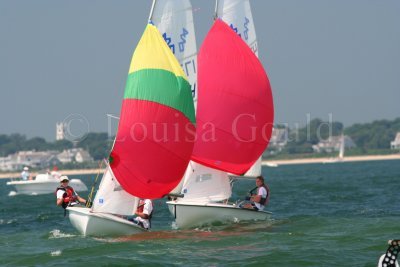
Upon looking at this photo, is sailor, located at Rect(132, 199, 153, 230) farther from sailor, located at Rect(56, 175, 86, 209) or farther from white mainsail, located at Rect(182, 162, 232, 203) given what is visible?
white mainsail, located at Rect(182, 162, 232, 203)

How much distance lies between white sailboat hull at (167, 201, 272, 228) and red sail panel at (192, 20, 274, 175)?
1462mm

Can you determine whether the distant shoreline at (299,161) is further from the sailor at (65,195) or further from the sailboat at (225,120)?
the sailor at (65,195)

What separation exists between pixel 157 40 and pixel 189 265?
710 centimetres

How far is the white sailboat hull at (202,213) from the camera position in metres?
25.3

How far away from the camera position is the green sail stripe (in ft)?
77.6

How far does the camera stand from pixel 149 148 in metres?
23.4

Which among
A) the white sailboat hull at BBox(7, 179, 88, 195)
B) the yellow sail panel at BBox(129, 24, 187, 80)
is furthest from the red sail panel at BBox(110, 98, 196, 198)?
the white sailboat hull at BBox(7, 179, 88, 195)

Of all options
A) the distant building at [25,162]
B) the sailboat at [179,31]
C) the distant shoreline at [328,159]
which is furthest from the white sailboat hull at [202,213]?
the distant building at [25,162]

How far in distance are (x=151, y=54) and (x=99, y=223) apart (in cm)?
452

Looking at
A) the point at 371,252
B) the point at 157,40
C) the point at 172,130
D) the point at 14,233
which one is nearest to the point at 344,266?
the point at 371,252

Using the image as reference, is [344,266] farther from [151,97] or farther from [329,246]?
[151,97]

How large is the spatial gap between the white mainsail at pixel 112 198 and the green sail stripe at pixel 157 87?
2.07 m

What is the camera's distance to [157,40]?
2406cm

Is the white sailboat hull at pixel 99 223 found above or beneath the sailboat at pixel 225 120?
beneath
